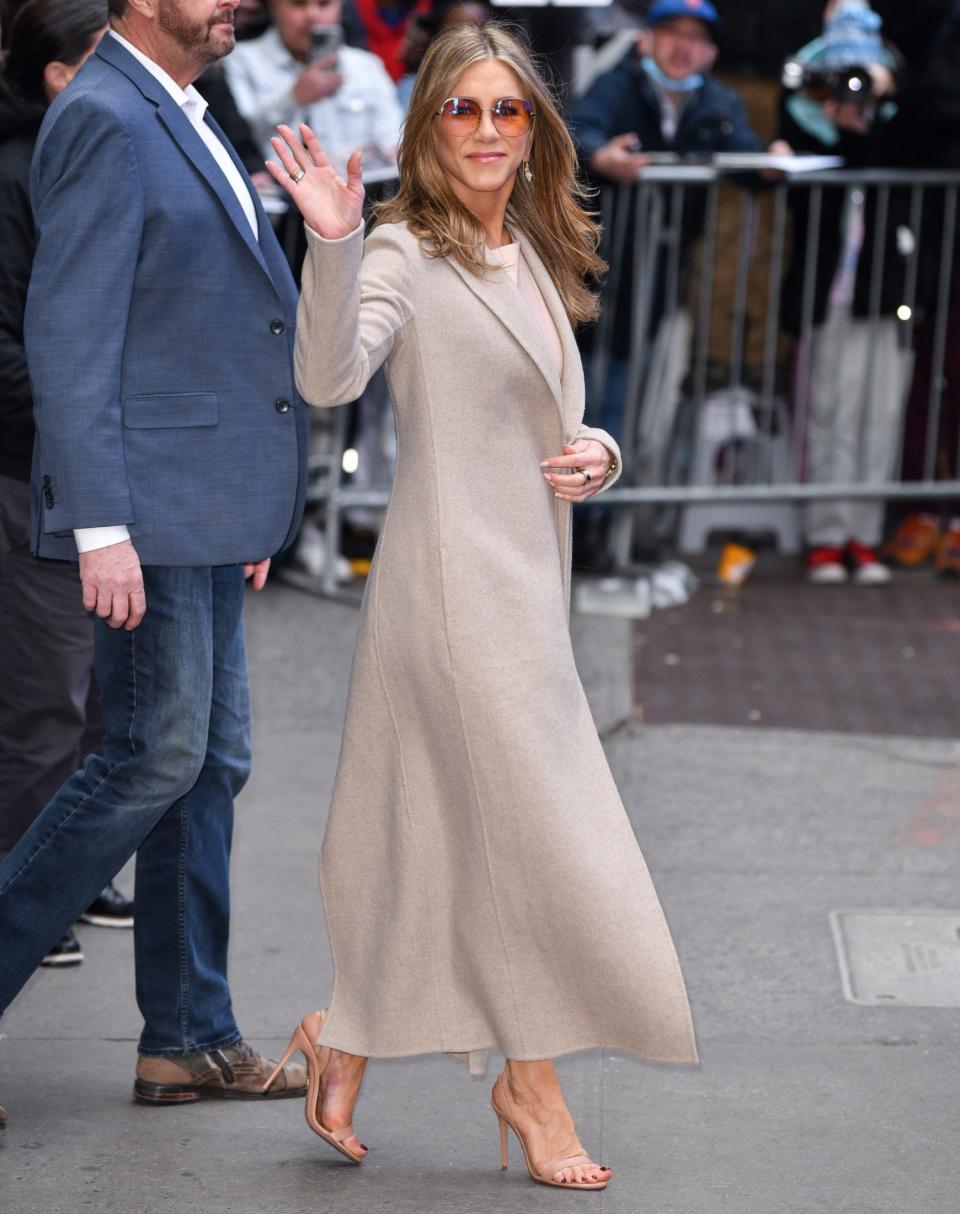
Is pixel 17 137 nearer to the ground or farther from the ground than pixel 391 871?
farther from the ground

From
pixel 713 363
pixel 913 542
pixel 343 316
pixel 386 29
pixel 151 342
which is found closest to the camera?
pixel 343 316

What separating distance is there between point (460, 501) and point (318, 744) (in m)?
3.00

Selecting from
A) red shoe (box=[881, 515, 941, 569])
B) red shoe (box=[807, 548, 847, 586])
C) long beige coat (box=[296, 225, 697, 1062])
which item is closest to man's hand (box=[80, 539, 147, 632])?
long beige coat (box=[296, 225, 697, 1062])

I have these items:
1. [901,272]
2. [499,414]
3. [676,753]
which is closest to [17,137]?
[499,414]

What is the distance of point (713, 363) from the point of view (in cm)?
923

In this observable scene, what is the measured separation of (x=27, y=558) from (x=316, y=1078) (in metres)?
1.44

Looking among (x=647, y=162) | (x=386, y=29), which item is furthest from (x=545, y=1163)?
(x=386, y=29)

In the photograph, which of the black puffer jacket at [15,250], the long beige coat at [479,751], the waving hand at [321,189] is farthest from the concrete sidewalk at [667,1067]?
the waving hand at [321,189]

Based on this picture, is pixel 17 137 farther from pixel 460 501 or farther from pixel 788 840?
pixel 788 840

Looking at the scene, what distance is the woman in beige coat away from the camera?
364 cm

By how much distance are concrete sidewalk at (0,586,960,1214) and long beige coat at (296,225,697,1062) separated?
11.8 inches

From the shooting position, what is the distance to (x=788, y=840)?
5758 millimetres

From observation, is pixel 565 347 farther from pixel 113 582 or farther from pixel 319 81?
pixel 319 81

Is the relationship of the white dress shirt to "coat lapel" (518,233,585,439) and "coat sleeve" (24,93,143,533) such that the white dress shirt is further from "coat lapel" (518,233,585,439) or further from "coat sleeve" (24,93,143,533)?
"coat lapel" (518,233,585,439)
